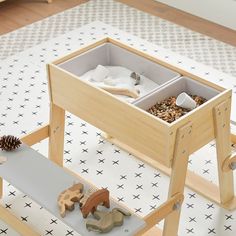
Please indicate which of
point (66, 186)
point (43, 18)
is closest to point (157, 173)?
point (66, 186)

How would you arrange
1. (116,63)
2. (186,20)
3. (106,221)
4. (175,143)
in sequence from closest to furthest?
(106,221) → (175,143) → (116,63) → (186,20)

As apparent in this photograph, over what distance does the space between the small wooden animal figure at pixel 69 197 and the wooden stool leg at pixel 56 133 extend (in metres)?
0.43

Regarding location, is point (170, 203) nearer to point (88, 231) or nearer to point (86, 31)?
point (88, 231)

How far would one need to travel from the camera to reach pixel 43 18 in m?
3.67

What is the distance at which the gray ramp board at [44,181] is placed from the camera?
6.06 feet

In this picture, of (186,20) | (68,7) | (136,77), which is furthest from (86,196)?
(68,7)

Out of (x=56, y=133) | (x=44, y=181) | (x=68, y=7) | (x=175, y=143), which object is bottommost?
(x=68, y=7)

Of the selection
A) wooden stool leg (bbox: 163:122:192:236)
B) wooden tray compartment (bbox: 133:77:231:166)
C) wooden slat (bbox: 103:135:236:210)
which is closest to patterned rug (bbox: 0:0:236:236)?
wooden slat (bbox: 103:135:236:210)

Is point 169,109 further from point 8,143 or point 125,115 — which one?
point 8,143

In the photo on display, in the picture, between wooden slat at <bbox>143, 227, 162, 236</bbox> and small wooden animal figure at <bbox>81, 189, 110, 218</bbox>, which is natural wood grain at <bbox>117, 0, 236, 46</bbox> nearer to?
wooden slat at <bbox>143, 227, 162, 236</bbox>

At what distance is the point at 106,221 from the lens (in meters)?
1.82

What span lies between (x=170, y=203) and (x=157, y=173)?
476mm

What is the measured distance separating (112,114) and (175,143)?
242 millimetres

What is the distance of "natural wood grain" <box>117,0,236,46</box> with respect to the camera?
3.50 metres
